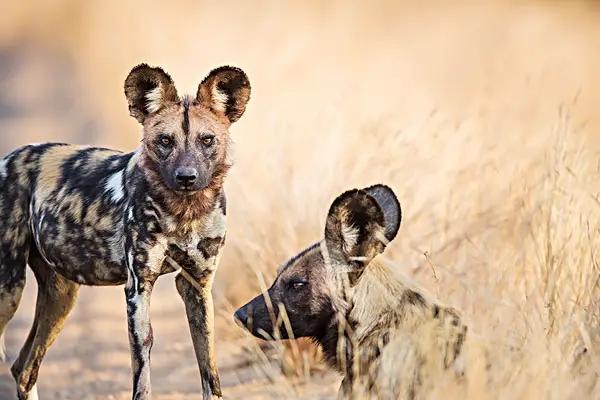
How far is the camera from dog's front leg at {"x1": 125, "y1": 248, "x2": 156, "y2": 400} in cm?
417

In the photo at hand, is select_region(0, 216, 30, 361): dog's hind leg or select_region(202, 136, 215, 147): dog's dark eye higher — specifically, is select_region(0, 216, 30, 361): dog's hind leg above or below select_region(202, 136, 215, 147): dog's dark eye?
below

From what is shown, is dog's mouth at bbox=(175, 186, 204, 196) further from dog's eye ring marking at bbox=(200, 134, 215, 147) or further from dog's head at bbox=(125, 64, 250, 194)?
dog's eye ring marking at bbox=(200, 134, 215, 147)

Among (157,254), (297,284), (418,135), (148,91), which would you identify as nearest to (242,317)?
(297,284)

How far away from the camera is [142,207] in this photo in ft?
13.7

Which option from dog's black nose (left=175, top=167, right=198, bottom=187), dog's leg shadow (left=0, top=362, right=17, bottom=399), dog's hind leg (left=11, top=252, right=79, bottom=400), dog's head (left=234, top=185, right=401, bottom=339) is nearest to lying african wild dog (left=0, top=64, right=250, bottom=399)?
dog's black nose (left=175, top=167, right=198, bottom=187)

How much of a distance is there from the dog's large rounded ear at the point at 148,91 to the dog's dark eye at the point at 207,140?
19cm

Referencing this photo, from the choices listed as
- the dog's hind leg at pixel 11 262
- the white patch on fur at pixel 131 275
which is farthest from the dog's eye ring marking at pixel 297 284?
the dog's hind leg at pixel 11 262

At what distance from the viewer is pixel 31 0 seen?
10.6 m

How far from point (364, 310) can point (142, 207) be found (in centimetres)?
81

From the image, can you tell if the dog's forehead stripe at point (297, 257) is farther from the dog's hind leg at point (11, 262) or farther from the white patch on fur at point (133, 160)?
the dog's hind leg at point (11, 262)

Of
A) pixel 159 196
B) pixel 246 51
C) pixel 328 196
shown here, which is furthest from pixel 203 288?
pixel 246 51

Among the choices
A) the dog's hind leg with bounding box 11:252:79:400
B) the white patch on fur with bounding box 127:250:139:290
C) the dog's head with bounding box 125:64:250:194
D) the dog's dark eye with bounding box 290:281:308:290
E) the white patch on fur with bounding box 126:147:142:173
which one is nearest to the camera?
the dog's dark eye with bounding box 290:281:308:290

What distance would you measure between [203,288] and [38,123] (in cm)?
495

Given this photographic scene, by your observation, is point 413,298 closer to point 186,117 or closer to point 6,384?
point 186,117
